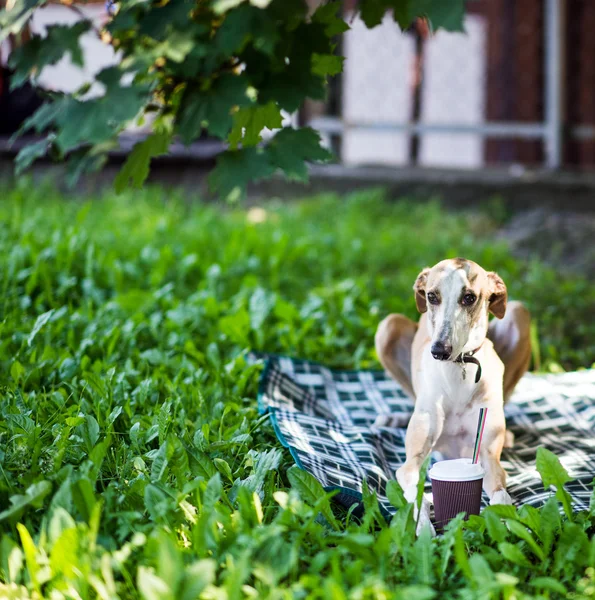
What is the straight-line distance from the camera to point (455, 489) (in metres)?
2.16

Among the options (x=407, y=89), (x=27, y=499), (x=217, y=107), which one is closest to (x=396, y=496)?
(x=27, y=499)

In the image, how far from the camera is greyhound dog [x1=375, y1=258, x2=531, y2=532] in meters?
2.27

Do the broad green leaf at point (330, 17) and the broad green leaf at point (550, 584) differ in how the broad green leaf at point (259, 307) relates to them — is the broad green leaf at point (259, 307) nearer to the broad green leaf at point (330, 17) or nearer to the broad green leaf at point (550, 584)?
the broad green leaf at point (330, 17)

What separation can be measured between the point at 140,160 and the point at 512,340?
1412 millimetres

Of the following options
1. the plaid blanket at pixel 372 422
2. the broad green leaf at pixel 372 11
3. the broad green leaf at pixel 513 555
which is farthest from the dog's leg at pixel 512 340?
the broad green leaf at pixel 372 11

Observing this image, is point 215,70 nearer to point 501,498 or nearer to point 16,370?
point 16,370

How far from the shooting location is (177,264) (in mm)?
4789

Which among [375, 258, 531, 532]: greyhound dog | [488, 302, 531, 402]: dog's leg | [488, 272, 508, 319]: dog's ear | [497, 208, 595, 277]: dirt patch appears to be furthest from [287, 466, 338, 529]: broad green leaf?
[497, 208, 595, 277]: dirt patch

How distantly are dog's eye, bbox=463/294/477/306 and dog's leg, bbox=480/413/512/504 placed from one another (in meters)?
0.44

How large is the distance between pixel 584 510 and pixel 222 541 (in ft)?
3.38

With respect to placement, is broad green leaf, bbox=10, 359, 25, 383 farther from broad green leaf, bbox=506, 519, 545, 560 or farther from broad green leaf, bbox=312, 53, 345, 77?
broad green leaf, bbox=506, 519, 545, 560

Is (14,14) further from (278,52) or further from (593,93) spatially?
(593,93)

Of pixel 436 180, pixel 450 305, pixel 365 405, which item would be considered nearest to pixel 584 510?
Result: pixel 450 305

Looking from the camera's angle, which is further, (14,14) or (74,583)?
(14,14)
